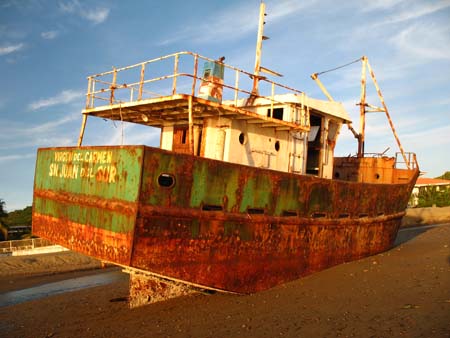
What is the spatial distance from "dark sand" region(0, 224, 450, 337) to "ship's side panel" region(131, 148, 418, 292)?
52 centimetres

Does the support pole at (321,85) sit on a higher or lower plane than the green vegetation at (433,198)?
higher

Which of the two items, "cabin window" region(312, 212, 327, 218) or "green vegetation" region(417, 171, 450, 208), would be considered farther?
"green vegetation" region(417, 171, 450, 208)

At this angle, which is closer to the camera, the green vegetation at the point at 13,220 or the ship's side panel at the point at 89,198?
the ship's side panel at the point at 89,198

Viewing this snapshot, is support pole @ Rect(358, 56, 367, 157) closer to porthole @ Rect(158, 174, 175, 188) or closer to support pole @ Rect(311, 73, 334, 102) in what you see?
support pole @ Rect(311, 73, 334, 102)

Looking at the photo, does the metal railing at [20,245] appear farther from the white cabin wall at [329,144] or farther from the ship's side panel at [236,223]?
the ship's side panel at [236,223]

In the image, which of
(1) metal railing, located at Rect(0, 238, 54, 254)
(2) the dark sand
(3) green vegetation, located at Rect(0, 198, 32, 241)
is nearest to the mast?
(2) the dark sand

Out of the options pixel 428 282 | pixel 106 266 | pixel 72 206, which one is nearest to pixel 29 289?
pixel 106 266

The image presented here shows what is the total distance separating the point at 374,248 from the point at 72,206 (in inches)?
322

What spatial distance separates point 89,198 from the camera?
711 centimetres

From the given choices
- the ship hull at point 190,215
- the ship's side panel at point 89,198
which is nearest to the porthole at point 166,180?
the ship hull at point 190,215

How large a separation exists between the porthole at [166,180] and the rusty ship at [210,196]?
0.02m

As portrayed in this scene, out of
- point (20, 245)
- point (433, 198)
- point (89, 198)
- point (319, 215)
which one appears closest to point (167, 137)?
point (89, 198)

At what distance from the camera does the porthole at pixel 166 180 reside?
20.7 feet

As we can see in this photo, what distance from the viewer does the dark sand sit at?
19.2ft
